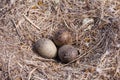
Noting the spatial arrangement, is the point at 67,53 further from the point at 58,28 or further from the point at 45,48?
the point at 58,28

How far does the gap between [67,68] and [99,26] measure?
583 mm

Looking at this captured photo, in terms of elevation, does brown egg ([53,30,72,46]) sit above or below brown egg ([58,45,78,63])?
above

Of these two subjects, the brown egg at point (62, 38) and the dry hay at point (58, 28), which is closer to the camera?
the dry hay at point (58, 28)

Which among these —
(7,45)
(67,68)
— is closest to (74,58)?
(67,68)

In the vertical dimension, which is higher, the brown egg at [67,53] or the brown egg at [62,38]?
the brown egg at [62,38]

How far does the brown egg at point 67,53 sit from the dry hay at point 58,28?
0.05 metres

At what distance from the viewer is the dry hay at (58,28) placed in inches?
140

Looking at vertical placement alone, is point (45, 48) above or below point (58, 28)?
below

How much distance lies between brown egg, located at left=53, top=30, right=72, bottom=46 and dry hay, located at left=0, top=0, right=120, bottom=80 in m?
0.11

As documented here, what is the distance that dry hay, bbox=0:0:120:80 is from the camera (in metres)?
3.55

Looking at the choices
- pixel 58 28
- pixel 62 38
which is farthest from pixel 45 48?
pixel 58 28

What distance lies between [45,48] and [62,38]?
0.20m

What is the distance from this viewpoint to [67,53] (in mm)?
3779

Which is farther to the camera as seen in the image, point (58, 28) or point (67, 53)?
point (58, 28)
